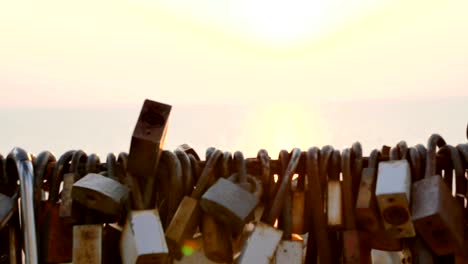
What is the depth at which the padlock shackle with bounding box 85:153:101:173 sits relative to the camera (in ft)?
6.22

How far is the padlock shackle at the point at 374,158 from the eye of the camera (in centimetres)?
185

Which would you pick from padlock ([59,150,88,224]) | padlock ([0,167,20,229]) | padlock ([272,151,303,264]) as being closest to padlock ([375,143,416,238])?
padlock ([272,151,303,264])

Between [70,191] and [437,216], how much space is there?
626 mm

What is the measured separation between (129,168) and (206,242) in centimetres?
19

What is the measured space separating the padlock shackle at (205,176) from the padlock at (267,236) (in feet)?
0.38

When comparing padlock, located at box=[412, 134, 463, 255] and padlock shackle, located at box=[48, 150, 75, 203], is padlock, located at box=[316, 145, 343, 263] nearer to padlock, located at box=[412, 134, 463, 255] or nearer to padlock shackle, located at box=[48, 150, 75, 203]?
padlock, located at box=[412, 134, 463, 255]

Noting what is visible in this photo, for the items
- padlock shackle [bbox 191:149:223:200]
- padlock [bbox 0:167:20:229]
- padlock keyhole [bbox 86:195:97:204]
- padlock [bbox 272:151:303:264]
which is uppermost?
padlock shackle [bbox 191:149:223:200]

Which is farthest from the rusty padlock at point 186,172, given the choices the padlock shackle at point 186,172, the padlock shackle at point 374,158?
the padlock shackle at point 374,158

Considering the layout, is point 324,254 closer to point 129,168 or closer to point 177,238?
point 177,238

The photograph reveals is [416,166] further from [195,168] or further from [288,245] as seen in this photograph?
[195,168]

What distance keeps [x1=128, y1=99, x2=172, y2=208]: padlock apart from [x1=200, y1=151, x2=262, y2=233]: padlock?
11 centimetres

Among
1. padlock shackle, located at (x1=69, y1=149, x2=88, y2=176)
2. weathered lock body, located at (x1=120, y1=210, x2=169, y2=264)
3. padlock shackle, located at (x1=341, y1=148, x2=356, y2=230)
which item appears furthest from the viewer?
padlock shackle, located at (x1=69, y1=149, x2=88, y2=176)

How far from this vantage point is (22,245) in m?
1.87

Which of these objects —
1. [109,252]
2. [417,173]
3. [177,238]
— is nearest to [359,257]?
[417,173]
